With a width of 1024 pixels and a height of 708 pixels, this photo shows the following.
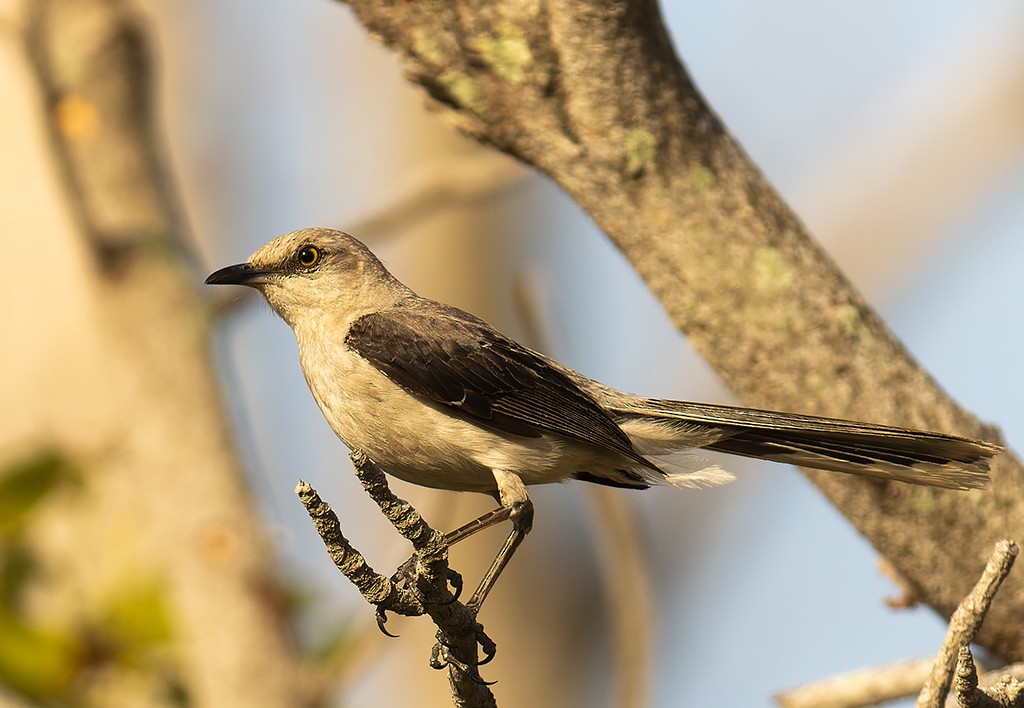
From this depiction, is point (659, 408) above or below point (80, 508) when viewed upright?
above

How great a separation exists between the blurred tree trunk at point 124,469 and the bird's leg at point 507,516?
1.87 m

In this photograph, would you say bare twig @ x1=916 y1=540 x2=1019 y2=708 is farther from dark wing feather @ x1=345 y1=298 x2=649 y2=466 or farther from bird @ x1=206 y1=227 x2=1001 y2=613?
dark wing feather @ x1=345 y1=298 x2=649 y2=466

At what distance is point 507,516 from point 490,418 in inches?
13.6

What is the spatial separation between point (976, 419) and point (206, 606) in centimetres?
344

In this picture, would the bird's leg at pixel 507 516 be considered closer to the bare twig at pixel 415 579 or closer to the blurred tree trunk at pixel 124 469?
the bare twig at pixel 415 579

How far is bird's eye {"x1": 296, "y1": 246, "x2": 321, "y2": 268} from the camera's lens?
472cm

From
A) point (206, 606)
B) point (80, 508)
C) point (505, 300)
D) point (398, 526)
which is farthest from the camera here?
point (505, 300)

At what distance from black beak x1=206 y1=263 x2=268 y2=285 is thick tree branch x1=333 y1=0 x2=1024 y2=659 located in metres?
0.98

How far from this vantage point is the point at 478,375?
431cm

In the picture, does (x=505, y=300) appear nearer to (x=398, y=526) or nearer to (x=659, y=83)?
(x=659, y=83)

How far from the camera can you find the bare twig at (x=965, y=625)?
10.1ft

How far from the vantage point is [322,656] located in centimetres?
578

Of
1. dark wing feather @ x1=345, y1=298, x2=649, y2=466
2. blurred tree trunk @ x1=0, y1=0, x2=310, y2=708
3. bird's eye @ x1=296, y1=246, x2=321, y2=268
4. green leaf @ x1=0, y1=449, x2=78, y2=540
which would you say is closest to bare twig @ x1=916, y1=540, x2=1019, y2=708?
dark wing feather @ x1=345, y1=298, x2=649, y2=466

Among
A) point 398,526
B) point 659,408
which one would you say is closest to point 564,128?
point 659,408
